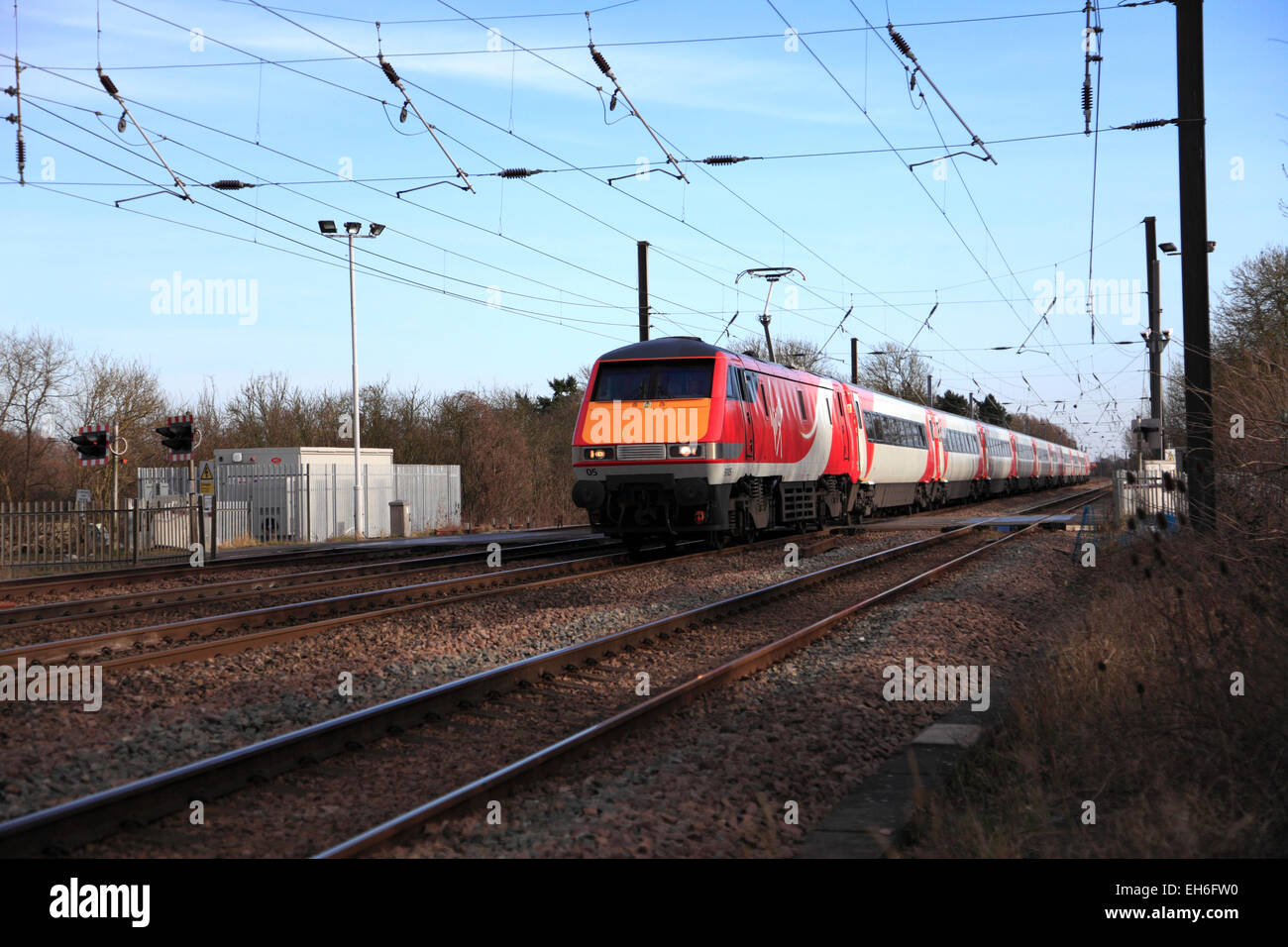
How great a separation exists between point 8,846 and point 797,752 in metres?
4.14

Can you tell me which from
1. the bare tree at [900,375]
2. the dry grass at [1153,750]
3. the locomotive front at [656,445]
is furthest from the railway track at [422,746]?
the bare tree at [900,375]

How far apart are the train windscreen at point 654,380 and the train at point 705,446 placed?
0.02 metres

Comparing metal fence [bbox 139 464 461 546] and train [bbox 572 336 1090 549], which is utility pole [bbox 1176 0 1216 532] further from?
metal fence [bbox 139 464 461 546]

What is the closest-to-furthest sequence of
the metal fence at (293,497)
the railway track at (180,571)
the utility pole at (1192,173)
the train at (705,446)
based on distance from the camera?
the utility pole at (1192,173) → the railway track at (180,571) → the train at (705,446) → the metal fence at (293,497)

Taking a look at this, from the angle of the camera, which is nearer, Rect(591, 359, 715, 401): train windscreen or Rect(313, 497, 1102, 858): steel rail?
Rect(313, 497, 1102, 858): steel rail

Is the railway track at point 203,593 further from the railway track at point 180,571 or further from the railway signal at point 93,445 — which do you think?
the railway signal at point 93,445

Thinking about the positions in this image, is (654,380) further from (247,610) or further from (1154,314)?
(1154,314)

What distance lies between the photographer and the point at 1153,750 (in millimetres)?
5895

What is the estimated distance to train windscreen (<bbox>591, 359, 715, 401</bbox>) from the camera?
1758 centimetres

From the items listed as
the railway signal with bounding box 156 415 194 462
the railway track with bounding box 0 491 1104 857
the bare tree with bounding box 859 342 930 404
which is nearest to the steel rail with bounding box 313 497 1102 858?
the railway track with bounding box 0 491 1104 857

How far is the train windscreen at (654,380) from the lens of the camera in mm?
17578

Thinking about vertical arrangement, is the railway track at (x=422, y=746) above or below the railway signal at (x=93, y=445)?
below

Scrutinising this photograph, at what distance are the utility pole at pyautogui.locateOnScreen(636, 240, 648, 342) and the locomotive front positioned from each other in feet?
44.0
